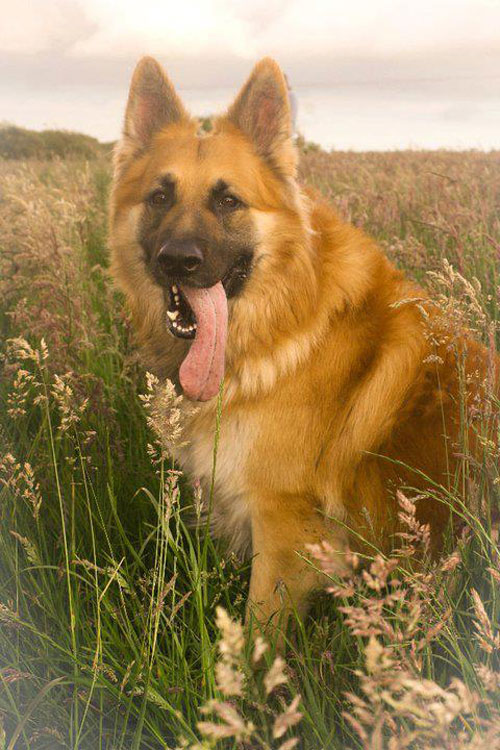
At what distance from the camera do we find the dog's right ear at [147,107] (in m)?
2.67

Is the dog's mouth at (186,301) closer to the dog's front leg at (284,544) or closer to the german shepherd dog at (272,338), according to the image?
the german shepherd dog at (272,338)

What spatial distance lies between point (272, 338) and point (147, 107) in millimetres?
1295

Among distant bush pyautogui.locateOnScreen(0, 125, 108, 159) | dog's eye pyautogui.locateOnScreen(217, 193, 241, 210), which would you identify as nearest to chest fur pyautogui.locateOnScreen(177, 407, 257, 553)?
dog's eye pyautogui.locateOnScreen(217, 193, 241, 210)

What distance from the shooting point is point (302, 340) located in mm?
2352

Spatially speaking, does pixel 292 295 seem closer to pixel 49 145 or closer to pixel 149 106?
pixel 149 106

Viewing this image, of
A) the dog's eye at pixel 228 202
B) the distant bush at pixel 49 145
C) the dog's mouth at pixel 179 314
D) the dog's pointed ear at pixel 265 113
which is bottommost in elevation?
the dog's mouth at pixel 179 314

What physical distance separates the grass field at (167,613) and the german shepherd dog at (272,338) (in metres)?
0.18

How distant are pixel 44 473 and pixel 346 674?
5.14 feet

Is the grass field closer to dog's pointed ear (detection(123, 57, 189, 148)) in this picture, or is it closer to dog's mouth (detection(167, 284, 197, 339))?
dog's mouth (detection(167, 284, 197, 339))

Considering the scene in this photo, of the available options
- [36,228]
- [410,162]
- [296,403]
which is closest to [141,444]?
[296,403]

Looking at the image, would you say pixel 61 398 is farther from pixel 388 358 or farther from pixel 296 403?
pixel 388 358

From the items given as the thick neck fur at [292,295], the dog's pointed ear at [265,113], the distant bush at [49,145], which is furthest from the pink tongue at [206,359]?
the distant bush at [49,145]

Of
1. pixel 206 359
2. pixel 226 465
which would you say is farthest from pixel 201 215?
pixel 226 465

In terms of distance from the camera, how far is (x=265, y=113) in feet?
8.58
